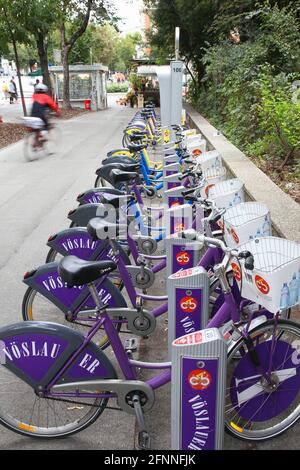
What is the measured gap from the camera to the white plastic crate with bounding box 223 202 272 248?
2.83 meters

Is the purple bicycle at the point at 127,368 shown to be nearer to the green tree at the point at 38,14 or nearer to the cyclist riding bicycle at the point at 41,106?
the cyclist riding bicycle at the point at 41,106

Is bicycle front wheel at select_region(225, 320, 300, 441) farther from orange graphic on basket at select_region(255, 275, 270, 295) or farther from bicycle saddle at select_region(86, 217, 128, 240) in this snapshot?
bicycle saddle at select_region(86, 217, 128, 240)

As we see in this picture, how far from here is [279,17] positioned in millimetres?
10906

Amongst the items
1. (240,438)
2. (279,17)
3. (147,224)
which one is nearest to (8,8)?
(279,17)

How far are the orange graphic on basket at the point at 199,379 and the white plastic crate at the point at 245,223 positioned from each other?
3.33ft

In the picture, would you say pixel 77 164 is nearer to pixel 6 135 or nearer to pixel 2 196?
pixel 2 196

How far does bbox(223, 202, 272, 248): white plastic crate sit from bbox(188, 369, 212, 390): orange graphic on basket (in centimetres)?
102

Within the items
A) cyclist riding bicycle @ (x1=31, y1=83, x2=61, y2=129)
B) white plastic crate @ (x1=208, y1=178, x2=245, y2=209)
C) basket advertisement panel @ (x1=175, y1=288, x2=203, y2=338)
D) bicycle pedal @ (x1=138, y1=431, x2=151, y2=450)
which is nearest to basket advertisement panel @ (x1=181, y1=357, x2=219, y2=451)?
bicycle pedal @ (x1=138, y1=431, x2=151, y2=450)

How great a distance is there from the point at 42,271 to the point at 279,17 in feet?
33.6

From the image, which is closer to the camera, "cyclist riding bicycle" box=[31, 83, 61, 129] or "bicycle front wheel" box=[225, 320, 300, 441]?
"bicycle front wheel" box=[225, 320, 300, 441]

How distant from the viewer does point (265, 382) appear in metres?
2.46

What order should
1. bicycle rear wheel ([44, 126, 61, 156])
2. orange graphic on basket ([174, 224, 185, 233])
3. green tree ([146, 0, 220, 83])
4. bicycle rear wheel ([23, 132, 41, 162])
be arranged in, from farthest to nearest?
green tree ([146, 0, 220, 83]), bicycle rear wheel ([44, 126, 61, 156]), bicycle rear wheel ([23, 132, 41, 162]), orange graphic on basket ([174, 224, 185, 233])

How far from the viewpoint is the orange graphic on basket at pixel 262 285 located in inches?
84.3

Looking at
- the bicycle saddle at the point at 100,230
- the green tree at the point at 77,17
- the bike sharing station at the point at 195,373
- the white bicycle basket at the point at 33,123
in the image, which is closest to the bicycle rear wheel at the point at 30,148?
the white bicycle basket at the point at 33,123
